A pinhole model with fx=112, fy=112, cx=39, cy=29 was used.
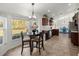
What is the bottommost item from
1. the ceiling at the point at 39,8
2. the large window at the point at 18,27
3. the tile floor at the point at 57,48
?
the tile floor at the point at 57,48

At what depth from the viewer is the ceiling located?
201 centimetres

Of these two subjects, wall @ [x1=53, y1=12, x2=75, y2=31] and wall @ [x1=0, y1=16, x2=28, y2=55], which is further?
wall @ [x1=53, y1=12, x2=75, y2=31]

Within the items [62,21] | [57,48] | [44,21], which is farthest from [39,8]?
[57,48]

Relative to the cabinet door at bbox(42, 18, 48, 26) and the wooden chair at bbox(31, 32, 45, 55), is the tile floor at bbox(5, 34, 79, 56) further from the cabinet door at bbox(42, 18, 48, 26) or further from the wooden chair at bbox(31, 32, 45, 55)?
the cabinet door at bbox(42, 18, 48, 26)

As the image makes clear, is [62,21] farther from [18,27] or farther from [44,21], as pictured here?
[18,27]

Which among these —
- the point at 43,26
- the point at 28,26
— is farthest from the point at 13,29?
the point at 43,26

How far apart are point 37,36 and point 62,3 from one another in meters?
0.78

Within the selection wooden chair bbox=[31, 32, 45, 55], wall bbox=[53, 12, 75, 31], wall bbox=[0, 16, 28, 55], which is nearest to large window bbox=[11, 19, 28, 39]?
wall bbox=[0, 16, 28, 55]

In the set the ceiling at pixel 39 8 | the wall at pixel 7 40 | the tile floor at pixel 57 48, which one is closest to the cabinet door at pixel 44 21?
the ceiling at pixel 39 8

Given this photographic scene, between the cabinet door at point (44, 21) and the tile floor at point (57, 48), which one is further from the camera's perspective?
the cabinet door at point (44, 21)

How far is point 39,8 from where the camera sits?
6.88ft

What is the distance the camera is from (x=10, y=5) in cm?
202

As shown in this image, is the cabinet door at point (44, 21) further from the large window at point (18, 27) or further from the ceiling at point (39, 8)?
the large window at point (18, 27)

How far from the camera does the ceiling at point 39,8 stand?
2013 millimetres
